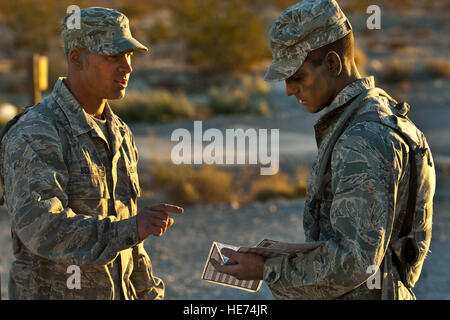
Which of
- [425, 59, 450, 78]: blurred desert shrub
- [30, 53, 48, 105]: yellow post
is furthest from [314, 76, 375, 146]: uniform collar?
[425, 59, 450, 78]: blurred desert shrub

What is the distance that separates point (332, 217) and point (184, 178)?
28.9 ft

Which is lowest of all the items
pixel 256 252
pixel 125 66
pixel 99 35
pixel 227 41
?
pixel 256 252

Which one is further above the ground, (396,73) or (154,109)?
(396,73)

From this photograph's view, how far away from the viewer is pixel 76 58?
3.71 meters

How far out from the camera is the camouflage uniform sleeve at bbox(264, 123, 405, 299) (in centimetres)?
277

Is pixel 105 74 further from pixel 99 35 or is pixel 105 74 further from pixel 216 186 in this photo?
pixel 216 186

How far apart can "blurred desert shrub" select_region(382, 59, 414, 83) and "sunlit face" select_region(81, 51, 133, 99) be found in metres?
20.9

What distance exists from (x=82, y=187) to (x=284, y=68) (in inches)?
41.8

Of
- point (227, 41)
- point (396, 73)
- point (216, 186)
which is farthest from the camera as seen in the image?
point (227, 41)

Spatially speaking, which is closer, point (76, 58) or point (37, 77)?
point (76, 58)

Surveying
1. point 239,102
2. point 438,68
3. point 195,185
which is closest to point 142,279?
point 195,185

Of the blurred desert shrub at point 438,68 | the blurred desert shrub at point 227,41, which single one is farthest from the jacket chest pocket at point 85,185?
the blurred desert shrub at point 227,41

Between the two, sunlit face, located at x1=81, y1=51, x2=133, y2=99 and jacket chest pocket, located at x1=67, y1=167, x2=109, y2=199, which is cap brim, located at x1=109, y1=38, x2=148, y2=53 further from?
jacket chest pocket, located at x1=67, y1=167, x2=109, y2=199

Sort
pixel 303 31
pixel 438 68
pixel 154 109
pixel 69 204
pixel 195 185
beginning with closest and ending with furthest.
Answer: pixel 303 31 → pixel 69 204 → pixel 195 185 → pixel 154 109 → pixel 438 68
